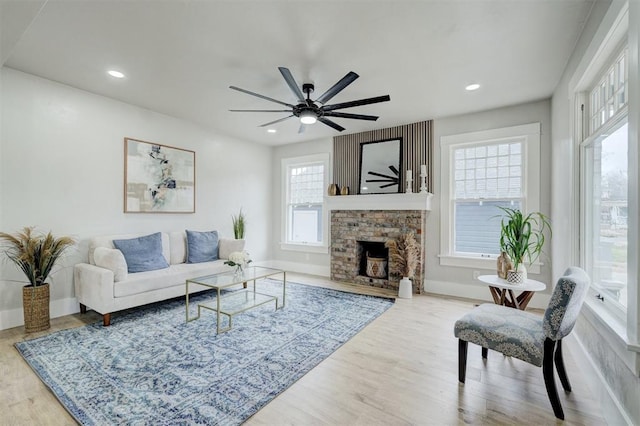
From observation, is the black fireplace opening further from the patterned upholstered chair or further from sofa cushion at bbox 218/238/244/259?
the patterned upholstered chair

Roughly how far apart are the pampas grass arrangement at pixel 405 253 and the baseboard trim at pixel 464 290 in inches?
16.7

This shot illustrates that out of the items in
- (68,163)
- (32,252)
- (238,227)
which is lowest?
(32,252)

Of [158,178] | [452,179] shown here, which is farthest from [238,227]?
[452,179]

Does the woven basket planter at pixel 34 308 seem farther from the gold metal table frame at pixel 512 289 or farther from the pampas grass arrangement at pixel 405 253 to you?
the gold metal table frame at pixel 512 289

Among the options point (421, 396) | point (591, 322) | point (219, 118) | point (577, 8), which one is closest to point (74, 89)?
point (219, 118)

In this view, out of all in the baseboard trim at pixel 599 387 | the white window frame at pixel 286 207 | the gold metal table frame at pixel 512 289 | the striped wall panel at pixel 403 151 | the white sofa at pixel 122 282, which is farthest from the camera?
the white window frame at pixel 286 207

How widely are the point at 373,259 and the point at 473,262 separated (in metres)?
1.56

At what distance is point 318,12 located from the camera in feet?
7.35

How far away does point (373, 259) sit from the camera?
203 inches

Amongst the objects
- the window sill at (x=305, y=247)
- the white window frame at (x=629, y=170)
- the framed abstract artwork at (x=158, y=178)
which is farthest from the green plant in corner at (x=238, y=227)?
the white window frame at (x=629, y=170)

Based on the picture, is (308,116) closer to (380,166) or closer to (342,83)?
(342,83)

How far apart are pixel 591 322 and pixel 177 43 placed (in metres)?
4.00

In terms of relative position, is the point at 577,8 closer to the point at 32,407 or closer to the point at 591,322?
the point at 591,322

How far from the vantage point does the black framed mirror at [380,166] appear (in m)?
5.02
